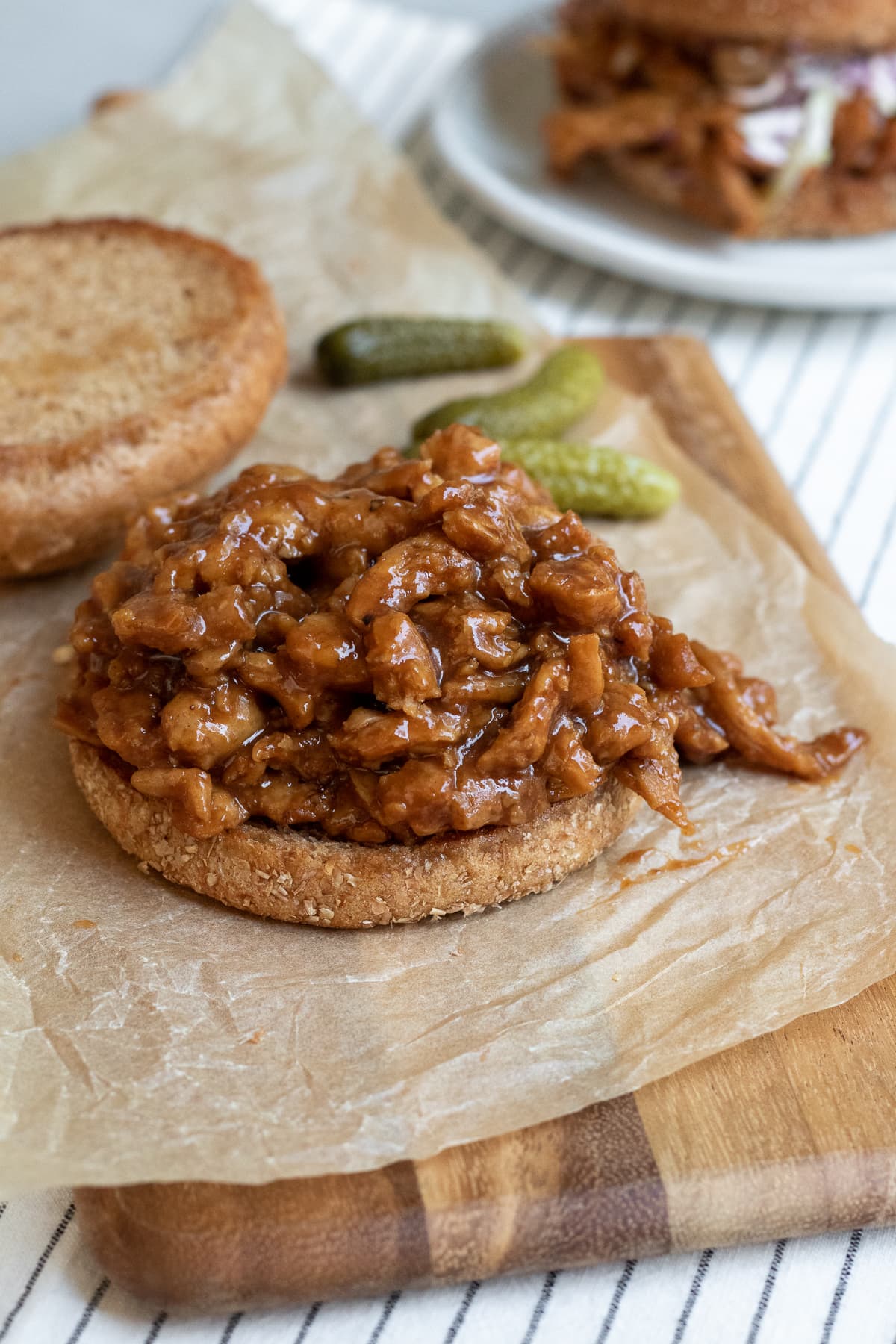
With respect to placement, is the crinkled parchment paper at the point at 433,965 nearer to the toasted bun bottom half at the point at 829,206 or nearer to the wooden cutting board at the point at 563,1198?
the wooden cutting board at the point at 563,1198

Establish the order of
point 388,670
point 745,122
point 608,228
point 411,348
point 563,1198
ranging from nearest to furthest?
1. point 563,1198
2. point 388,670
3. point 411,348
4. point 745,122
5. point 608,228

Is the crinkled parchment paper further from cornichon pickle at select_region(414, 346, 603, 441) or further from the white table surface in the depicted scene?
cornichon pickle at select_region(414, 346, 603, 441)

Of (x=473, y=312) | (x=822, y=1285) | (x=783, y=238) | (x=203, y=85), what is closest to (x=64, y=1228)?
(x=822, y=1285)

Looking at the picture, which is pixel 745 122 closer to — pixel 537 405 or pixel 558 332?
pixel 558 332

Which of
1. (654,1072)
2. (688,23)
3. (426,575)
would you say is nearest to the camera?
(654,1072)

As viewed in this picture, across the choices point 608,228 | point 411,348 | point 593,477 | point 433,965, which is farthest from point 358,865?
point 608,228

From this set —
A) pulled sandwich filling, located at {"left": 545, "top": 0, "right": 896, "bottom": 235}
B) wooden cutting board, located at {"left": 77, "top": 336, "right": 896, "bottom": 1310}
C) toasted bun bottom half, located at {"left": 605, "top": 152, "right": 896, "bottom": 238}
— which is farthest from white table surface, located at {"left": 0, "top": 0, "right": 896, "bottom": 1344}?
pulled sandwich filling, located at {"left": 545, "top": 0, "right": 896, "bottom": 235}

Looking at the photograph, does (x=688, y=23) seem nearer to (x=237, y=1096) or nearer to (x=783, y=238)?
(x=783, y=238)
